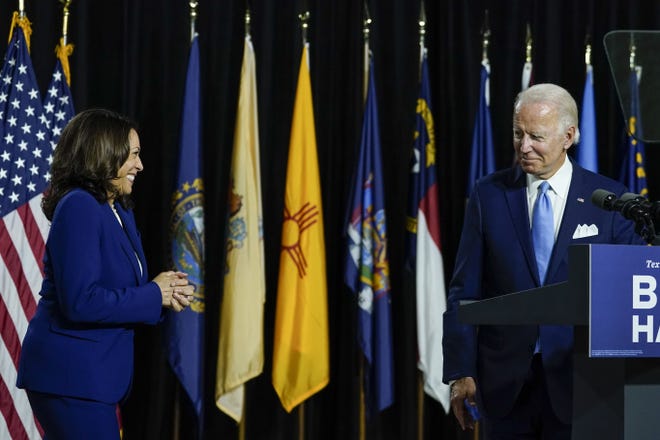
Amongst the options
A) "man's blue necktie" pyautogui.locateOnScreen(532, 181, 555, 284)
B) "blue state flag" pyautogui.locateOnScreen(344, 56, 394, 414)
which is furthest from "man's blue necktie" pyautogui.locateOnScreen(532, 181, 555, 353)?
"blue state flag" pyautogui.locateOnScreen(344, 56, 394, 414)

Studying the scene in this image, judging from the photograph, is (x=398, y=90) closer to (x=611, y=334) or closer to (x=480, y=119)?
(x=480, y=119)

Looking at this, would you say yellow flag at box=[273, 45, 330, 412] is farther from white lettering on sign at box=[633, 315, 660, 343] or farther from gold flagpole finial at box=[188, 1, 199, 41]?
white lettering on sign at box=[633, 315, 660, 343]

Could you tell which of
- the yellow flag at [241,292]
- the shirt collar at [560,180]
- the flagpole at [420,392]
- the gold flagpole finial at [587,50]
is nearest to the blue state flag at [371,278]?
the flagpole at [420,392]

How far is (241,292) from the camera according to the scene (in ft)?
15.6

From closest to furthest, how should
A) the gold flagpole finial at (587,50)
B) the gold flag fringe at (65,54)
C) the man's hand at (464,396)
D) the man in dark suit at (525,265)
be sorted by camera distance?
1. the man in dark suit at (525,265)
2. the man's hand at (464,396)
3. the gold flag fringe at (65,54)
4. the gold flagpole finial at (587,50)

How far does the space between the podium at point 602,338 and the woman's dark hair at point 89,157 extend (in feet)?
4.17

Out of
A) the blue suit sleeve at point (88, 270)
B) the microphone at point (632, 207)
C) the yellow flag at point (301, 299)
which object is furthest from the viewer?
the yellow flag at point (301, 299)

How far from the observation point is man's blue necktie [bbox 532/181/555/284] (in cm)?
276

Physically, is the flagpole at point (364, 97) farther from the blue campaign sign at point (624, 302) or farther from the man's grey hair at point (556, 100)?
the blue campaign sign at point (624, 302)

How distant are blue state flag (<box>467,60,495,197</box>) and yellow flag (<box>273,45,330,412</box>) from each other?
2.78ft

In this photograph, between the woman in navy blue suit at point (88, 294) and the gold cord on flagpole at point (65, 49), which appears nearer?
the woman in navy blue suit at point (88, 294)

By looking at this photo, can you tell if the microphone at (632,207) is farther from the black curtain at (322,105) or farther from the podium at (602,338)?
the black curtain at (322,105)

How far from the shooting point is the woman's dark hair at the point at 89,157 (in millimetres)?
2680

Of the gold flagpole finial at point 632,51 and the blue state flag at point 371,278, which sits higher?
the gold flagpole finial at point 632,51
